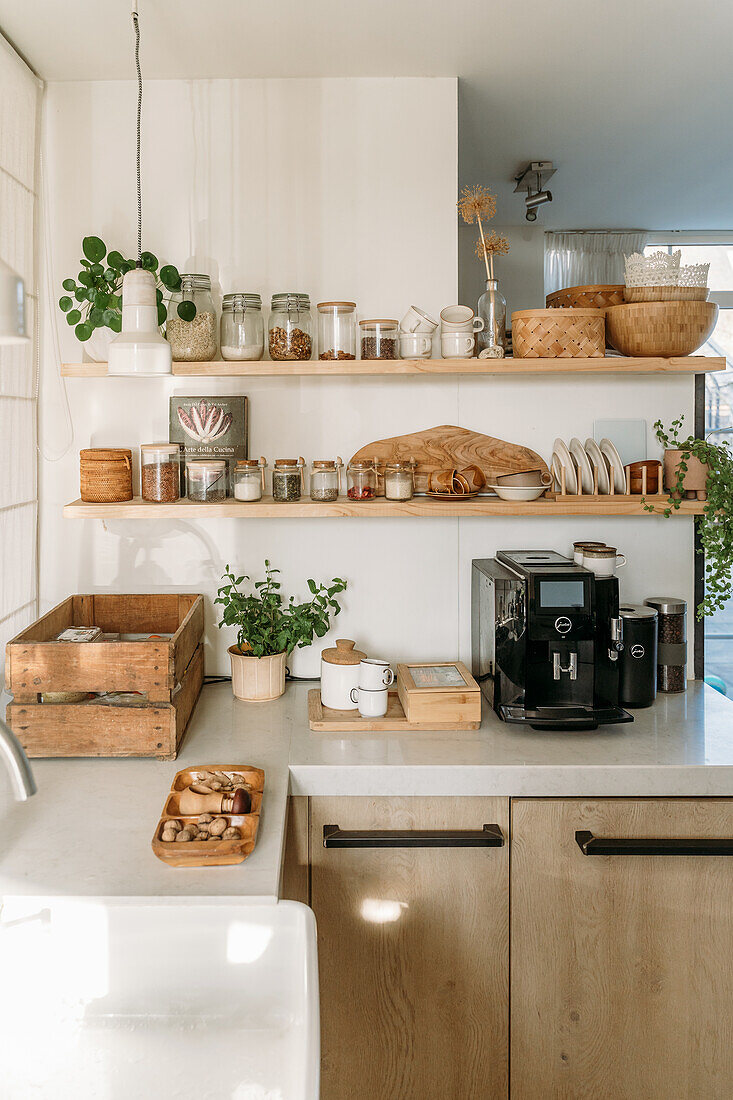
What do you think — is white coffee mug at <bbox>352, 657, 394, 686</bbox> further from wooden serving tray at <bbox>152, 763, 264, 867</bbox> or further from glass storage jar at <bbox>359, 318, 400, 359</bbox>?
glass storage jar at <bbox>359, 318, 400, 359</bbox>

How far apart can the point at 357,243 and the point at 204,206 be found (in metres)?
0.43

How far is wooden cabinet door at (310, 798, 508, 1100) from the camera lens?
68.9 inches

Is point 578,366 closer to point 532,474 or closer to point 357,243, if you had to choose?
point 532,474

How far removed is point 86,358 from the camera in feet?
7.65

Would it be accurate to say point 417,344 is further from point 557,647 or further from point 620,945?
point 620,945

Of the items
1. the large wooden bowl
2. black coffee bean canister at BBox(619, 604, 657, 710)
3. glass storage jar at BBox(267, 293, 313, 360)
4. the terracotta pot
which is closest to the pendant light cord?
glass storage jar at BBox(267, 293, 313, 360)

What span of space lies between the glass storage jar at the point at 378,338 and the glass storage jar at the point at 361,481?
11.1 inches

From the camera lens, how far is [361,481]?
7.23 feet

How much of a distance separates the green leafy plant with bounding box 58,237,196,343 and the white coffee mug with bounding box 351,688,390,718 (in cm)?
103

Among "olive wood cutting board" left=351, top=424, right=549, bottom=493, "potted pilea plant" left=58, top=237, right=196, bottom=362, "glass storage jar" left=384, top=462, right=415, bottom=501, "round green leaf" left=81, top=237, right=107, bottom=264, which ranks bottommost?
"glass storage jar" left=384, top=462, right=415, bottom=501

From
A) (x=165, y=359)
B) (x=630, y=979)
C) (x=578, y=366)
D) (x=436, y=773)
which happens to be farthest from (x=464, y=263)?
(x=630, y=979)

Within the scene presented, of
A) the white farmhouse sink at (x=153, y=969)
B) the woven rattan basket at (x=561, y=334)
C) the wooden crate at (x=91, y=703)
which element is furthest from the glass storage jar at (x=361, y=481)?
the white farmhouse sink at (x=153, y=969)

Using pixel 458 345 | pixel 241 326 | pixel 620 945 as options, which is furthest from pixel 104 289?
pixel 620 945

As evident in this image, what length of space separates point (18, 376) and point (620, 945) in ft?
6.41
